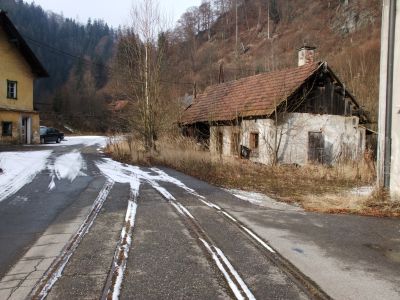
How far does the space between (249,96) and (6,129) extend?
2091cm

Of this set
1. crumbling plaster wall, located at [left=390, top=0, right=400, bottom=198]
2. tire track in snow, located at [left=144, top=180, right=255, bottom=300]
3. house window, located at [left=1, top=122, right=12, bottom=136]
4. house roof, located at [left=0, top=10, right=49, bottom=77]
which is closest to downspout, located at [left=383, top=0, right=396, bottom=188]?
crumbling plaster wall, located at [left=390, top=0, right=400, bottom=198]

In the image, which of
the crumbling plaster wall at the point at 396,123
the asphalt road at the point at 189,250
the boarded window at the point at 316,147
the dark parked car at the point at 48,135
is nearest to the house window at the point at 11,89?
the dark parked car at the point at 48,135

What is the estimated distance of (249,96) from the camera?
2375 centimetres

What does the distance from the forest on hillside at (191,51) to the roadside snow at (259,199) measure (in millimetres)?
11478

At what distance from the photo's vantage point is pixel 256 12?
339ft

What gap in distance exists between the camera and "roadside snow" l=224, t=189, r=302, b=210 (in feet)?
33.4

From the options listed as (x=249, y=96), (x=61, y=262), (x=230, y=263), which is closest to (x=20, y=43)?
(x=249, y=96)

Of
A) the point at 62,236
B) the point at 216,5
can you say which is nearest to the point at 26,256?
the point at 62,236

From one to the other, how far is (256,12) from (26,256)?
344 ft

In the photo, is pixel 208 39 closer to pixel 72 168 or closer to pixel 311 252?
pixel 72 168

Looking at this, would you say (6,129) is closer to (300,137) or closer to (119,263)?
(300,137)

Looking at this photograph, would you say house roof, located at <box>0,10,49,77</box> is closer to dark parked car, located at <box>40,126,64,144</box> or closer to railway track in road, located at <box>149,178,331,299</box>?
dark parked car, located at <box>40,126,64,144</box>

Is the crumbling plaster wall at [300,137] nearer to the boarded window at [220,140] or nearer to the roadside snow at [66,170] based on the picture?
the boarded window at [220,140]

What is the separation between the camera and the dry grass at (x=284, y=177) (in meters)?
9.91
